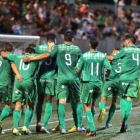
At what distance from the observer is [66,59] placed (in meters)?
15.0

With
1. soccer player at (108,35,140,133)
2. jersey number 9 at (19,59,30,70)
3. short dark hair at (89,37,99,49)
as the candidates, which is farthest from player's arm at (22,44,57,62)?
soccer player at (108,35,140,133)

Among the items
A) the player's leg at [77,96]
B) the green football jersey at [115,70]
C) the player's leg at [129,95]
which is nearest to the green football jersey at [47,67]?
the player's leg at [77,96]

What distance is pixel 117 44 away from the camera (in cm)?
3002

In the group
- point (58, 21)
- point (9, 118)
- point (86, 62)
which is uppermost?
point (58, 21)

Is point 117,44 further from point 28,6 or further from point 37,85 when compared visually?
point 37,85

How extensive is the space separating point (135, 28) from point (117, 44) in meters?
5.32

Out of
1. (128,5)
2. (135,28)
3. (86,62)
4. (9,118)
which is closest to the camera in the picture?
(86,62)

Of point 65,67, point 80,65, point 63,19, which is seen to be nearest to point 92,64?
point 80,65

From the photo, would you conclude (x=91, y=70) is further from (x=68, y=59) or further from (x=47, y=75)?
(x=47, y=75)

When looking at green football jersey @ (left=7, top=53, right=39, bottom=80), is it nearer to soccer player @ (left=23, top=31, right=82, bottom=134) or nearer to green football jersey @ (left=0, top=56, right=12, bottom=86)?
soccer player @ (left=23, top=31, right=82, bottom=134)

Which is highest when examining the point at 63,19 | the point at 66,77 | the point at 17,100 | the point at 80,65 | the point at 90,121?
the point at 63,19

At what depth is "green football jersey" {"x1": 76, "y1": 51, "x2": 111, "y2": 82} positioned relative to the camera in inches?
587

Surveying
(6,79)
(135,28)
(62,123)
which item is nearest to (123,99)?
(62,123)

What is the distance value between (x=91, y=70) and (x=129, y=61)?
0.92 m
